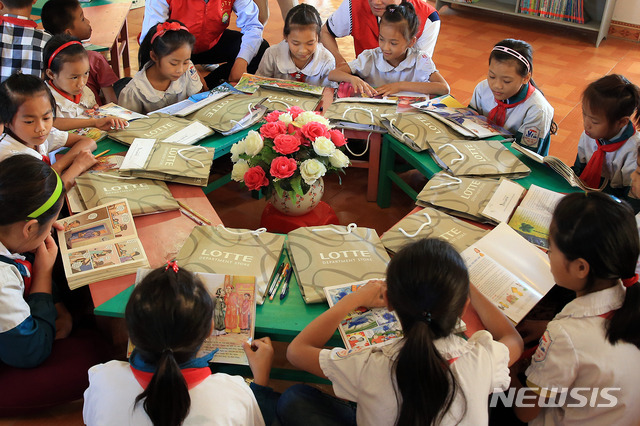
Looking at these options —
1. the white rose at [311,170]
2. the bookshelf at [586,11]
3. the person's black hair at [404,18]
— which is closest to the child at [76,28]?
the person's black hair at [404,18]

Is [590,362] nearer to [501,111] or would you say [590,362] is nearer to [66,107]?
[501,111]

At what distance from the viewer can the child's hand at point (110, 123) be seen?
2.47m

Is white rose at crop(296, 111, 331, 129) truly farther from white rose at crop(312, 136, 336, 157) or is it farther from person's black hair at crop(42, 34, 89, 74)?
person's black hair at crop(42, 34, 89, 74)

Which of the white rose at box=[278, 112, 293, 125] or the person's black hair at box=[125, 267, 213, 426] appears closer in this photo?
the person's black hair at box=[125, 267, 213, 426]

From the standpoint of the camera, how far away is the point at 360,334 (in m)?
1.54

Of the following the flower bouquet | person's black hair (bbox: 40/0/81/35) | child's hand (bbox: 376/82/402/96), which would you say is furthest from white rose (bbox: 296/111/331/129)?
person's black hair (bbox: 40/0/81/35)

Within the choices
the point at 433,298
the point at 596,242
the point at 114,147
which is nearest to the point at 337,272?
the point at 433,298

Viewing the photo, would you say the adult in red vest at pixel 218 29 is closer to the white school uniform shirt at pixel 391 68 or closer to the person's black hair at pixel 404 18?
the white school uniform shirt at pixel 391 68

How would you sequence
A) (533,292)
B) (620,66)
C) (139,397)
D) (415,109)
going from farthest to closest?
(620,66)
(415,109)
(533,292)
(139,397)

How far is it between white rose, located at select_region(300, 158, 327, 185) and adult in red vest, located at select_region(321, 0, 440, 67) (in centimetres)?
145

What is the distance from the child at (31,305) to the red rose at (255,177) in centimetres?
66

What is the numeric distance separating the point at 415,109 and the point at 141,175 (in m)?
1.37

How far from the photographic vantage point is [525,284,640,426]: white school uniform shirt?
1354mm

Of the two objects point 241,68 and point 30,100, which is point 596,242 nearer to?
point 30,100
